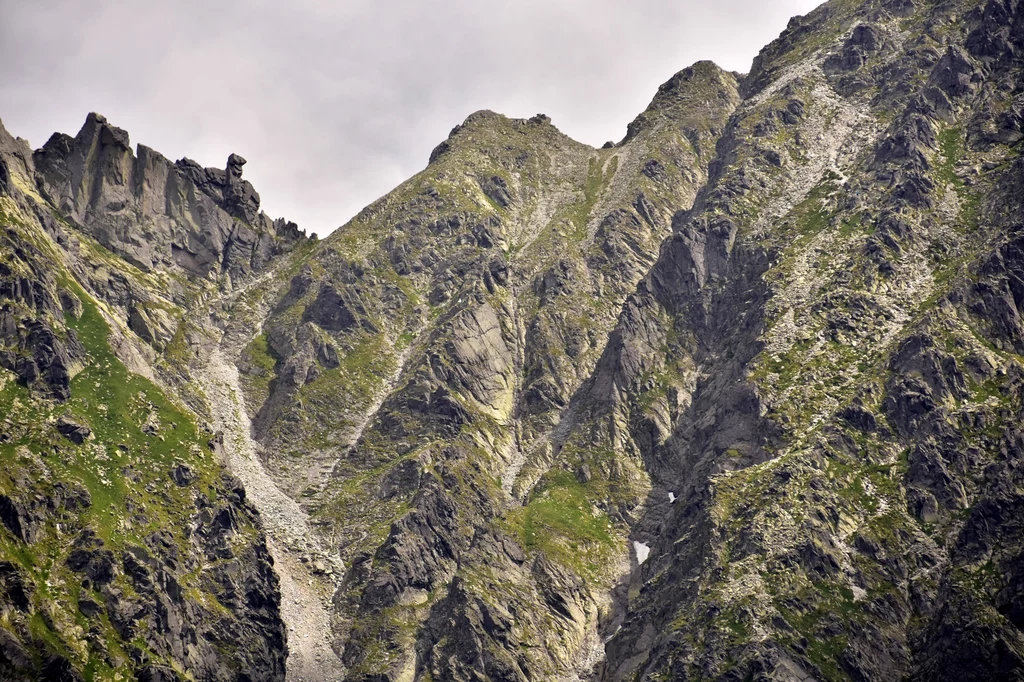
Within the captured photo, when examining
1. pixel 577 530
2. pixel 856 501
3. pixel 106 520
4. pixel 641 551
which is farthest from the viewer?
pixel 577 530

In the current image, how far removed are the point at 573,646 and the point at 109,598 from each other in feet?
226

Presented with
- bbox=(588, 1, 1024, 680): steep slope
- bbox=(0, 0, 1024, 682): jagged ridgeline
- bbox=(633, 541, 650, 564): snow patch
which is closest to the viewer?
bbox=(588, 1, 1024, 680): steep slope

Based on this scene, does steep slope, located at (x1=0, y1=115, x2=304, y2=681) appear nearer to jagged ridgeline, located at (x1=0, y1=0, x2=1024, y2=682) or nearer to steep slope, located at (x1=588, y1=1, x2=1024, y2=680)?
jagged ridgeline, located at (x1=0, y1=0, x2=1024, y2=682)

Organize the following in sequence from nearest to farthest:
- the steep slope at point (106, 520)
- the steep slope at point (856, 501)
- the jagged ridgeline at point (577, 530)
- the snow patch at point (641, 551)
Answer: the steep slope at point (106, 520), the steep slope at point (856, 501), the jagged ridgeline at point (577, 530), the snow patch at point (641, 551)

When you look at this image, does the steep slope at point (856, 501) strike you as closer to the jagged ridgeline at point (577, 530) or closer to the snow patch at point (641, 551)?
the jagged ridgeline at point (577, 530)

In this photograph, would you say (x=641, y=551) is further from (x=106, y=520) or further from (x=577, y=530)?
(x=106, y=520)

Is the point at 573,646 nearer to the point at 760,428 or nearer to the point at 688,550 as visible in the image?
the point at 688,550

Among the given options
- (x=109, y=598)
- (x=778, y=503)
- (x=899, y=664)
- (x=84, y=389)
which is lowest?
(x=899, y=664)

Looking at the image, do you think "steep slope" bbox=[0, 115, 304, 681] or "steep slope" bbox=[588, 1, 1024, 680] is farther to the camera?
"steep slope" bbox=[588, 1, 1024, 680]

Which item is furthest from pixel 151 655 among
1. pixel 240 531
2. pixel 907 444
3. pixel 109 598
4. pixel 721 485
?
pixel 907 444

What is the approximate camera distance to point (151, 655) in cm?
14388

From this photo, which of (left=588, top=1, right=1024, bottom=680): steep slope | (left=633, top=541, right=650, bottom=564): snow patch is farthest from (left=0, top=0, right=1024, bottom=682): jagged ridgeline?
(left=633, top=541, right=650, bottom=564): snow patch

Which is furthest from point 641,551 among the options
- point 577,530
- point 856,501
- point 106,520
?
point 106,520

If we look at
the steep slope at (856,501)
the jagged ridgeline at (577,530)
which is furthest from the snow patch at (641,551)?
the steep slope at (856,501)
